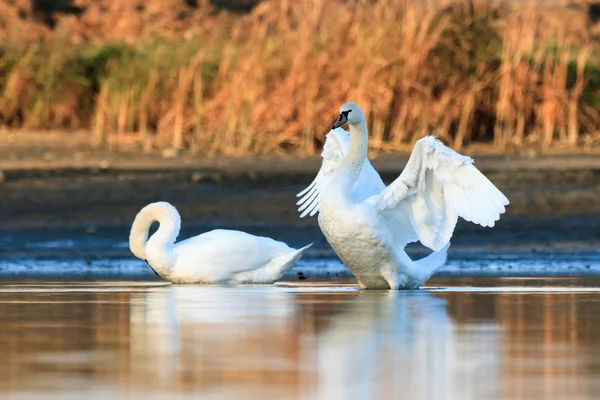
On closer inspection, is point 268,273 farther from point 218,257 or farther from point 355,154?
point 355,154

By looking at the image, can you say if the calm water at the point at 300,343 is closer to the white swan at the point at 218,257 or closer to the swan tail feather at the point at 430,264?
the swan tail feather at the point at 430,264

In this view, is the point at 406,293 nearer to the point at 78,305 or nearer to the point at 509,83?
the point at 78,305

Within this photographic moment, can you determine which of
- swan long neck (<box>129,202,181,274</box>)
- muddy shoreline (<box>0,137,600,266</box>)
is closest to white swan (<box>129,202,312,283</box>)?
swan long neck (<box>129,202,181,274</box>)

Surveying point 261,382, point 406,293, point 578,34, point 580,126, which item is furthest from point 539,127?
point 261,382

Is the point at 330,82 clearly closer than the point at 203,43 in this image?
Yes

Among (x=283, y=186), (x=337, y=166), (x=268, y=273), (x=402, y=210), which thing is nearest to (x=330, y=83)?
(x=283, y=186)

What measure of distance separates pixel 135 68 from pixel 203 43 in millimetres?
1181

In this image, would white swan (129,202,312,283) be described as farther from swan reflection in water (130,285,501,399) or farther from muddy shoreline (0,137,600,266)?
muddy shoreline (0,137,600,266)

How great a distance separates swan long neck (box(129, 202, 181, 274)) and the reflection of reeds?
689 centimetres

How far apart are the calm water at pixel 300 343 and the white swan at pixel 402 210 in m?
0.31

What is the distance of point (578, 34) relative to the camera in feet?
80.3

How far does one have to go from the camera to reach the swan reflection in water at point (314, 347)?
6035 millimetres

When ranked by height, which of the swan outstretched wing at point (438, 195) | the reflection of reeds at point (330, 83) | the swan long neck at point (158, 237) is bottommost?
the swan long neck at point (158, 237)

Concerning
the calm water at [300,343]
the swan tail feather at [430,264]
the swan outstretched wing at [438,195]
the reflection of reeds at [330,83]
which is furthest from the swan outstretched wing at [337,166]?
the reflection of reeds at [330,83]
